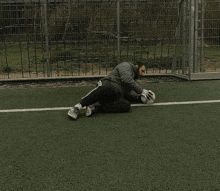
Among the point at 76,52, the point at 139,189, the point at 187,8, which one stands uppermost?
the point at 187,8

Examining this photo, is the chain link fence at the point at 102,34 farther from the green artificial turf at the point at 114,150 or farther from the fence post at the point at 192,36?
the green artificial turf at the point at 114,150

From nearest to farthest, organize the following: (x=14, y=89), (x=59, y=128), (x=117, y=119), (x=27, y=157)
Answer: (x=27, y=157) < (x=59, y=128) < (x=117, y=119) < (x=14, y=89)

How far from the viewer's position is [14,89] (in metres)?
6.47

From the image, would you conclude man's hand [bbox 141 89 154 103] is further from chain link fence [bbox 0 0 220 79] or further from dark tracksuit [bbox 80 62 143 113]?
chain link fence [bbox 0 0 220 79]

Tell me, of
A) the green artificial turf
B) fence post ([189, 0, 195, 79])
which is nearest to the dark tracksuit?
the green artificial turf

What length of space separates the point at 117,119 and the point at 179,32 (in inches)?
158

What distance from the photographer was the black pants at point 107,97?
14.4ft

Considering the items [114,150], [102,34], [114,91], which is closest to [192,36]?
[102,34]

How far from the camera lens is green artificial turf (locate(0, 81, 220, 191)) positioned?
2.42 metres

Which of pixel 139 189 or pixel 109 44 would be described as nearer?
pixel 139 189

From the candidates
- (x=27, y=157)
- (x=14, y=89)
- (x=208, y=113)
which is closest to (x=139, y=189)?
(x=27, y=157)

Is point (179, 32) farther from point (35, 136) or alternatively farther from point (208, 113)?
point (35, 136)

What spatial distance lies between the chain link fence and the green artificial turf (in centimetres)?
269

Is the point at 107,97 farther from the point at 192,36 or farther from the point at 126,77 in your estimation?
the point at 192,36
